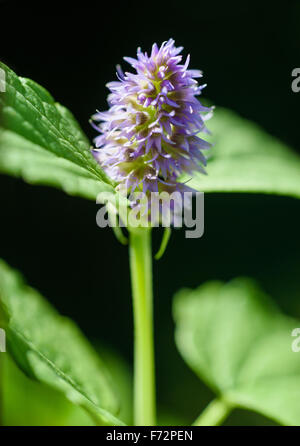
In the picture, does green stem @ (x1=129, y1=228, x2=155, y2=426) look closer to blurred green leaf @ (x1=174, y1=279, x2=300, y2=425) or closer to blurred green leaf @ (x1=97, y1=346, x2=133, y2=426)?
blurred green leaf @ (x1=174, y1=279, x2=300, y2=425)

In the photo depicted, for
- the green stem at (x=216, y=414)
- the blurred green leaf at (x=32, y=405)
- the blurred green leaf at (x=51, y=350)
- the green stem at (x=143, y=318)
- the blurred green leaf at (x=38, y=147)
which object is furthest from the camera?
the blurred green leaf at (x=32, y=405)

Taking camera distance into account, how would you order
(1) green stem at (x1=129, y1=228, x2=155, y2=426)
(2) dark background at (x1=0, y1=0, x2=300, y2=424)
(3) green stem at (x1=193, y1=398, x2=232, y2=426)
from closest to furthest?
(1) green stem at (x1=129, y1=228, x2=155, y2=426), (3) green stem at (x1=193, y1=398, x2=232, y2=426), (2) dark background at (x1=0, y1=0, x2=300, y2=424)

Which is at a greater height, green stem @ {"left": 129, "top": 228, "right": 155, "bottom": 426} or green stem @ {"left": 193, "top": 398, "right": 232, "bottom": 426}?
green stem @ {"left": 129, "top": 228, "right": 155, "bottom": 426}

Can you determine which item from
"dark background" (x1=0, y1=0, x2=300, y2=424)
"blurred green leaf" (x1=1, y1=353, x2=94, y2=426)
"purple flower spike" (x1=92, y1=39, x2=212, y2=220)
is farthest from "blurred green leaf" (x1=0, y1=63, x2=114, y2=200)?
"dark background" (x1=0, y1=0, x2=300, y2=424)

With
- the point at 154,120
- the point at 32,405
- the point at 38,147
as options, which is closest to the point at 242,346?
the point at 32,405

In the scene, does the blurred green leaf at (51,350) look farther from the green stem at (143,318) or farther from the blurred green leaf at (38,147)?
the blurred green leaf at (38,147)

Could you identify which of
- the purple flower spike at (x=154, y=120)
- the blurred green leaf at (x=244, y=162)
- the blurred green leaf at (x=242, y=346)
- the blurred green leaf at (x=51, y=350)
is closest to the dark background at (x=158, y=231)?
the blurred green leaf at (x=242, y=346)

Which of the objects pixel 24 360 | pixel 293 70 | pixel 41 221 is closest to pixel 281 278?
pixel 293 70
